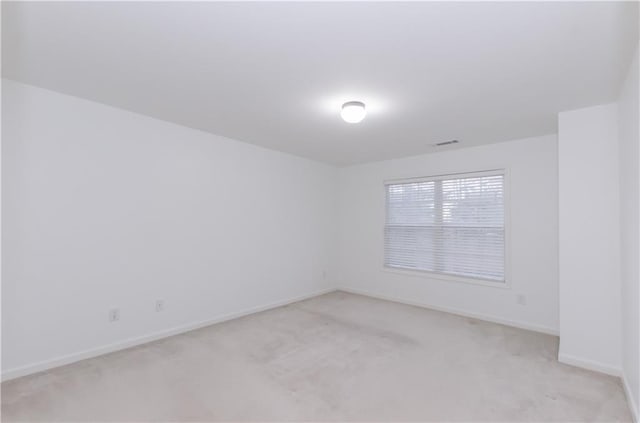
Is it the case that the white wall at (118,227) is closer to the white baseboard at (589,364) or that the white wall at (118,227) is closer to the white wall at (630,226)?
the white baseboard at (589,364)

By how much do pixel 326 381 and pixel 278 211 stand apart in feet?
8.90

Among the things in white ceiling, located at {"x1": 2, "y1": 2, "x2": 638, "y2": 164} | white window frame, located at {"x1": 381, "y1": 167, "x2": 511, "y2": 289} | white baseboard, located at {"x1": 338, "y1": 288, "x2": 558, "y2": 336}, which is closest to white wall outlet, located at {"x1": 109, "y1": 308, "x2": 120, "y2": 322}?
white ceiling, located at {"x1": 2, "y1": 2, "x2": 638, "y2": 164}

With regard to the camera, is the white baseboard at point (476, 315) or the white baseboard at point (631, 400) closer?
the white baseboard at point (631, 400)

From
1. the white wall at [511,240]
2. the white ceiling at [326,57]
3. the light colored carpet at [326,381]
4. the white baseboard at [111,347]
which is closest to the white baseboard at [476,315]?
the white wall at [511,240]

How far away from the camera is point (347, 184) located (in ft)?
19.0

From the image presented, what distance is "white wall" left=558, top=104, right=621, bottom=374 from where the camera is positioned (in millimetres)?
2699

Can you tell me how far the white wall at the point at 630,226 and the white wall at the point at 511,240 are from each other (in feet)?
3.83

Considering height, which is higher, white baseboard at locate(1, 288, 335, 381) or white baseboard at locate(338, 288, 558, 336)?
white baseboard at locate(338, 288, 558, 336)

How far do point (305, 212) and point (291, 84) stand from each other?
2.95 meters

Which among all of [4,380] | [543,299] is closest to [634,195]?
[543,299]

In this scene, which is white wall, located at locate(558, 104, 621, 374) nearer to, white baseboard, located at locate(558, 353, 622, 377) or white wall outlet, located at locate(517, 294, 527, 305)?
white baseboard, located at locate(558, 353, 622, 377)

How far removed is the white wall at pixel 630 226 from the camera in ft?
6.67

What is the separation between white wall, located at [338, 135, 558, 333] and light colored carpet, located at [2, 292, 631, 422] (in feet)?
1.55

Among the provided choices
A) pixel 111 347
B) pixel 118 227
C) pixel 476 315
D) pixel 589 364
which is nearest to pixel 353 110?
pixel 118 227
